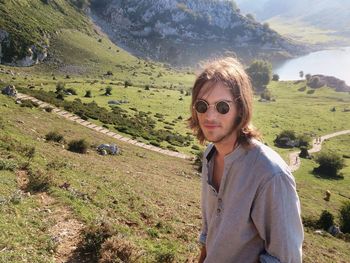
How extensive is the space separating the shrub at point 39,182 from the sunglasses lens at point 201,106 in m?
12.5

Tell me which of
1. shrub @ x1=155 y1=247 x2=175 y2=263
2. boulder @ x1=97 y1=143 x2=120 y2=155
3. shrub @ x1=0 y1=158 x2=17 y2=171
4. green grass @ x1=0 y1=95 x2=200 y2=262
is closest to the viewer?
shrub @ x1=155 y1=247 x2=175 y2=263

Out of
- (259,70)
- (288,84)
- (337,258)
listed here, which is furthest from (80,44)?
(337,258)

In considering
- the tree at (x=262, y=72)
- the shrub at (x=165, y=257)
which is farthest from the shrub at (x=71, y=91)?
the tree at (x=262, y=72)

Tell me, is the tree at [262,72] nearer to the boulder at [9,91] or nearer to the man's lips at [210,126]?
the boulder at [9,91]

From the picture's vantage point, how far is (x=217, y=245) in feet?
14.4

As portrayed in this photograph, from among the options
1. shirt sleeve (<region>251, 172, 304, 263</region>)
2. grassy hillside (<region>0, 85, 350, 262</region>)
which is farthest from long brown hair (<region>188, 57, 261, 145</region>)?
grassy hillside (<region>0, 85, 350, 262</region>)

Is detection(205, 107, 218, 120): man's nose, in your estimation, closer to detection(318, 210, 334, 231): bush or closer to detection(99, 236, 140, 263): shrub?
detection(99, 236, 140, 263): shrub

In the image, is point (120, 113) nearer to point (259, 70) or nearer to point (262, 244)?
point (262, 244)

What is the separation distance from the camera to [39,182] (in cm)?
1589

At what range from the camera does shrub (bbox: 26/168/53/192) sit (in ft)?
51.0

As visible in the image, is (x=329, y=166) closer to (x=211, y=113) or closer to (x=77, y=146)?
(x=77, y=146)

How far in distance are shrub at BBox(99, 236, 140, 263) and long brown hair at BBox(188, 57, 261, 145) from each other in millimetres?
7705

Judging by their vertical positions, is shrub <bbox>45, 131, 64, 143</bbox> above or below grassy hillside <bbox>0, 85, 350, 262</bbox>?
below

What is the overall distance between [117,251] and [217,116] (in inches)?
Result: 313
